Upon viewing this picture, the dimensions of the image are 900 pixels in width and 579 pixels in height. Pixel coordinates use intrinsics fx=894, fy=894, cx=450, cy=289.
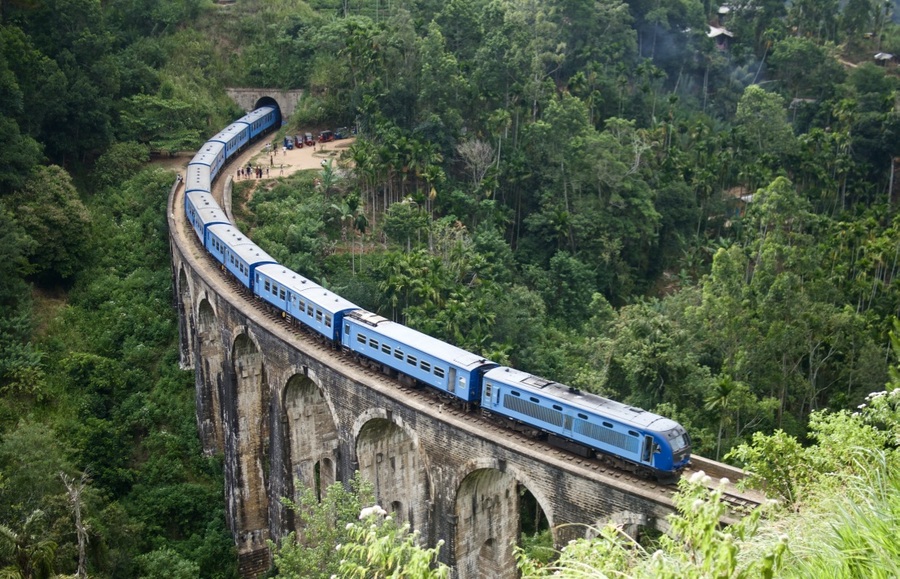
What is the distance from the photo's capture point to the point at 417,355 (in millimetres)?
30031

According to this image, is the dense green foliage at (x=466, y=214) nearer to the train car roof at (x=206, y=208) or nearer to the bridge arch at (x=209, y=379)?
the bridge arch at (x=209, y=379)

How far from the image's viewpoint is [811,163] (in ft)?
204

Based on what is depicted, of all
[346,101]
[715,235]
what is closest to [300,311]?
[346,101]

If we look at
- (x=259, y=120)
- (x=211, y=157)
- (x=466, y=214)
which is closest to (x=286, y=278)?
(x=466, y=214)

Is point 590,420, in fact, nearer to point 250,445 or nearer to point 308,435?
point 308,435

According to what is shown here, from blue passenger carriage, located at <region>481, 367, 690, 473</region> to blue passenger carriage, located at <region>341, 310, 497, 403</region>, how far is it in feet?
2.51

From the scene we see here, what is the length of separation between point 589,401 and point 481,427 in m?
3.74

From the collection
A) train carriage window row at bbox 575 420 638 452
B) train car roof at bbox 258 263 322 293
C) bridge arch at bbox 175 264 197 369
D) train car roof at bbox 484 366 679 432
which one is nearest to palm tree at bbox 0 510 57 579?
train car roof at bbox 258 263 322 293

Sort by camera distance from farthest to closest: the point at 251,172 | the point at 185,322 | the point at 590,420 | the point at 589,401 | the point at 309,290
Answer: the point at 251,172 → the point at 185,322 → the point at 309,290 → the point at 589,401 → the point at 590,420

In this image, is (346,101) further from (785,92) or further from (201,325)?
(785,92)

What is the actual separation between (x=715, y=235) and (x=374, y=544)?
2308 inches

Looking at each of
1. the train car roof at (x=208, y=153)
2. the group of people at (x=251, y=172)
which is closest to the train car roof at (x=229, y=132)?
the train car roof at (x=208, y=153)

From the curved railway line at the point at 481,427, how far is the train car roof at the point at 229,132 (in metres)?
19.7

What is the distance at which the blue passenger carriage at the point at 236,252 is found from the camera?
3950cm
